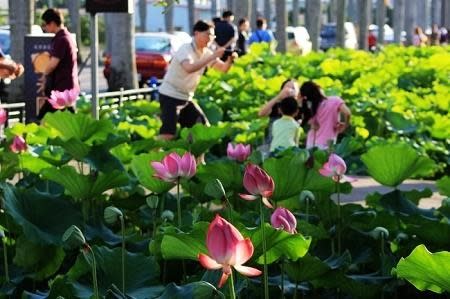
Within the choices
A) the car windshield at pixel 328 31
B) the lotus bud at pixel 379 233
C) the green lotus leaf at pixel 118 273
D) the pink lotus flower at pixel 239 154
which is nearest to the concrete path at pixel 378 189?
the pink lotus flower at pixel 239 154

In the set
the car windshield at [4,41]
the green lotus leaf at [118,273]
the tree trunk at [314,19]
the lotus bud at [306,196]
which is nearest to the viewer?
the green lotus leaf at [118,273]

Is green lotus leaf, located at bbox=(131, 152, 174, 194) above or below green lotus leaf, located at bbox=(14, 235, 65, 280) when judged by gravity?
above

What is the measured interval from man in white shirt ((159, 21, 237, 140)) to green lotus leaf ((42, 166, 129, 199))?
4865 millimetres

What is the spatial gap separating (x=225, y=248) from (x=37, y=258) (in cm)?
238

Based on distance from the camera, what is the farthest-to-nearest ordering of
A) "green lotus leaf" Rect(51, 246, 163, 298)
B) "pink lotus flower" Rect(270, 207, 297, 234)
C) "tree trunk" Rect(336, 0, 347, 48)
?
"tree trunk" Rect(336, 0, 347, 48) < "green lotus leaf" Rect(51, 246, 163, 298) < "pink lotus flower" Rect(270, 207, 297, 234)

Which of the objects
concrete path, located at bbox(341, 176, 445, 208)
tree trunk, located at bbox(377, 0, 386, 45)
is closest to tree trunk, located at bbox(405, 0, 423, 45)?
tree trunk, located at bbox(377, 0, 386, 45)

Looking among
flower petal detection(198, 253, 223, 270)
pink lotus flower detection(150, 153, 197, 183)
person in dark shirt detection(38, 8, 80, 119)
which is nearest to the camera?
flower petal detection(198, 253, 223, 270)

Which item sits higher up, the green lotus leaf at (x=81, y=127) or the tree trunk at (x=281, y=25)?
the green lotus leaf at (x=81, y=127)

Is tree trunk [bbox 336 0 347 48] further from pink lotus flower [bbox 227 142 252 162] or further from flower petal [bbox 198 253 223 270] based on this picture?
flower petal [bbox 198 253 223 270]

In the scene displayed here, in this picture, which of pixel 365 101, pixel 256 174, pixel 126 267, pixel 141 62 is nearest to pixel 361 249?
pixel 126 267

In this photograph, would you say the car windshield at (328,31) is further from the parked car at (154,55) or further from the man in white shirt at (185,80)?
the man in white shirt at (185,80)

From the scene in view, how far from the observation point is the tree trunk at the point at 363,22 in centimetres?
4188

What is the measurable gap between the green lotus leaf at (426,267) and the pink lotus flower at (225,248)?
0.64 meters

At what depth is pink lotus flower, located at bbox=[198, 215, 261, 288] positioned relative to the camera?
2.99 meters
